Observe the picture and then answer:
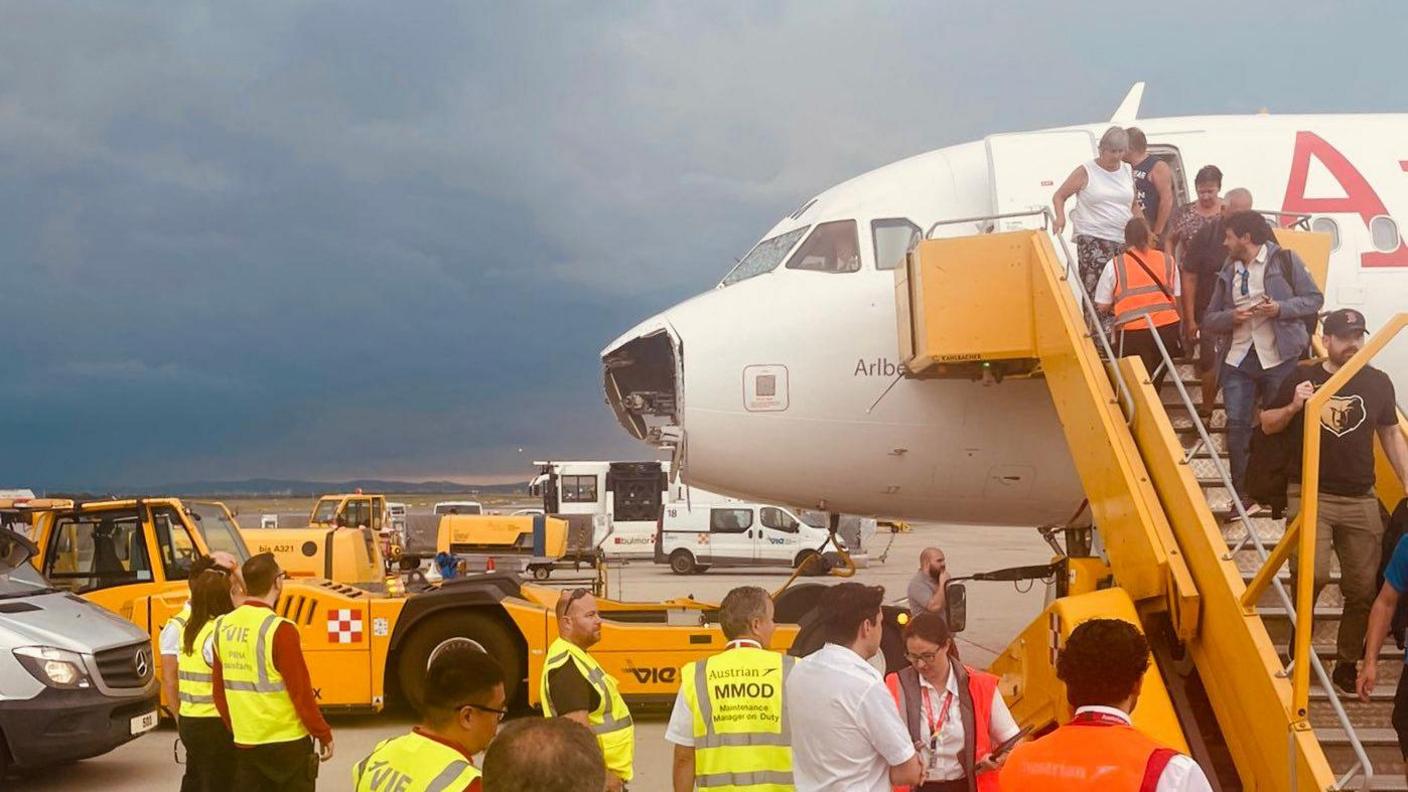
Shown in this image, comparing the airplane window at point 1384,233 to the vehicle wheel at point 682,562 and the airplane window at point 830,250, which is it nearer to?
Answer: the airplane window at point 830,250

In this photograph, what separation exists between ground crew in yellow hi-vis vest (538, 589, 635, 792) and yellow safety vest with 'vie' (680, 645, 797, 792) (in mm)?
496

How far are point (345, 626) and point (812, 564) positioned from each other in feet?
15.0

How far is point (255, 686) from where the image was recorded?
5.27 meters

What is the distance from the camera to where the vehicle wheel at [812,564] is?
11023 millimetres

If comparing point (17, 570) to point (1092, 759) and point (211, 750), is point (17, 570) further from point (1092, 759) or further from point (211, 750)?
point (1092, 759)

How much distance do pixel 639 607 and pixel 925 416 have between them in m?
3.79

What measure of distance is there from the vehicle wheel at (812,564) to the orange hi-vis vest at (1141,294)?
4.10 m

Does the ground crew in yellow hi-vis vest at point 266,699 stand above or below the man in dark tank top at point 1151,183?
below

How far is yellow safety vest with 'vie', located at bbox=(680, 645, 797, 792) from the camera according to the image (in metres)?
4.49

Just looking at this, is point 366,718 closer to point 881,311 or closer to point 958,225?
point 881,311

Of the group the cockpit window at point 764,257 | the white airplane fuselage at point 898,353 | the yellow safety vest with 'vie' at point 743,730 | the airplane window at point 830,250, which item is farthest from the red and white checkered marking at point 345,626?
the yellow safety vest with 'vie' at point 743,730

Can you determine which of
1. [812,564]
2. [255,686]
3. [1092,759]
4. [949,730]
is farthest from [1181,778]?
[812,564]

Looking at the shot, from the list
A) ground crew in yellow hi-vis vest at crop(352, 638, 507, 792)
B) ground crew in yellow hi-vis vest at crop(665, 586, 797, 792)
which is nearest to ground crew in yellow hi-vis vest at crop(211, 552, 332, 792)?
ground crew in yellow hi-vis vest at crop(665, 586, 797, 792)

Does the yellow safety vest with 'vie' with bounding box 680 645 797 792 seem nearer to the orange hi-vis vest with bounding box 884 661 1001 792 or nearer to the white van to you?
the orange hi-vis vest with bounding box 884 661 1001 792
